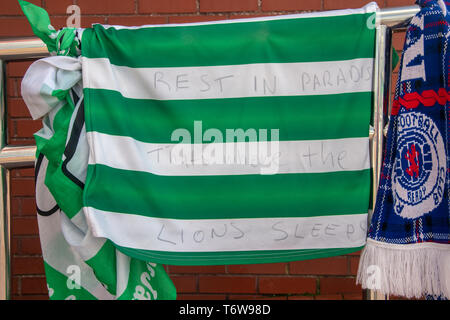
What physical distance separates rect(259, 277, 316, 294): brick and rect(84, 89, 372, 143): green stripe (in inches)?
35.3

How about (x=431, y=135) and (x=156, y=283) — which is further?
(x=156, y=283)

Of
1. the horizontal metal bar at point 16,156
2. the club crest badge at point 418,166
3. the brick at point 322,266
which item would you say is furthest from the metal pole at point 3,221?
the brick at point 322,266

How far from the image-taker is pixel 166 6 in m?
1.50

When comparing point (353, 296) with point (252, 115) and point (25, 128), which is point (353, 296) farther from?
point (25, 128)

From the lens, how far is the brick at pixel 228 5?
58.4 inches

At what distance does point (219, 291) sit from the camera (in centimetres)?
164

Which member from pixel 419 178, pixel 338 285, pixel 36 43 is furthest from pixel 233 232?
pixel 338 285

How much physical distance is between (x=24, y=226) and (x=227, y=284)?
879mm

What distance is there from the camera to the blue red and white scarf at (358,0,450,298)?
0.82 meters

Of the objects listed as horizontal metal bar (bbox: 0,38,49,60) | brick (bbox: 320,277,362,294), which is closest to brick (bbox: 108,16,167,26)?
horizontal metal bar (bbox: 0,38,49,60)

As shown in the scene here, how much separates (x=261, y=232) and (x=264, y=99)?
316 mm
